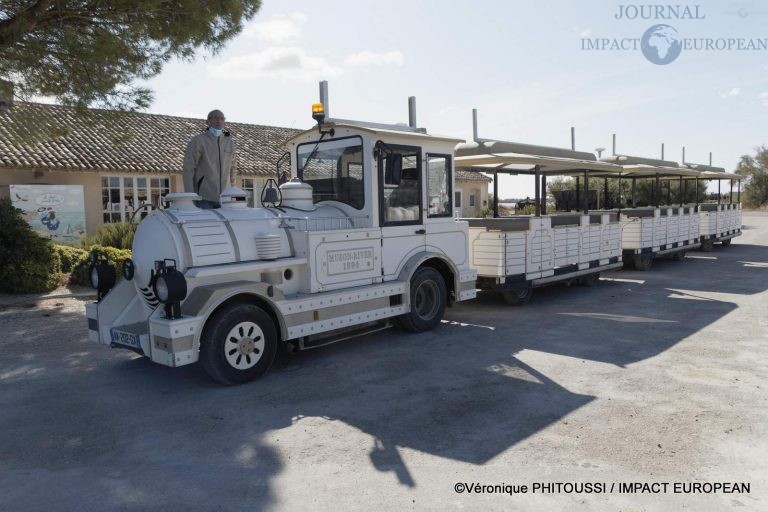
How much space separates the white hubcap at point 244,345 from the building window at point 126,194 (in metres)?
12.3

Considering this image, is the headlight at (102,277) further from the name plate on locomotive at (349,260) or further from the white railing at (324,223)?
the name plate on locomotive at (349,260)

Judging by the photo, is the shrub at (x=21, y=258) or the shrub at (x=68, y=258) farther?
the shrub at (x=68, y=258)

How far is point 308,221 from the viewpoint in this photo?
21.3 ft

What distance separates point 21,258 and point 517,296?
8.88m

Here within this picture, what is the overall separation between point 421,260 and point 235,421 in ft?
11.0

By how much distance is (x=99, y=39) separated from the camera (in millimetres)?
8773

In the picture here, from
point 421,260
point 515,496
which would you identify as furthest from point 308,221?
point 515,496

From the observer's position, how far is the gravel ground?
3.44 meters

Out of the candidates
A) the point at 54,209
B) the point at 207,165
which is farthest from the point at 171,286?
the point at 54,209

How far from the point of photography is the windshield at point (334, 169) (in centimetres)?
691

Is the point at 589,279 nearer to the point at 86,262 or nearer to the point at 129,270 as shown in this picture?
the point at 129,270

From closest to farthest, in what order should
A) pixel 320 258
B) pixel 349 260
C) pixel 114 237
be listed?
pixel 320 258 < pixel 349 260 < pixel 114 237

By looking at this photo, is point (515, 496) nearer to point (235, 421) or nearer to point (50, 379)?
point (235, 421)

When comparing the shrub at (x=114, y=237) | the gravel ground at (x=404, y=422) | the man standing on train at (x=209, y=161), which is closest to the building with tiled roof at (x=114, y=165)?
the shrub at (x=114, y=237)
